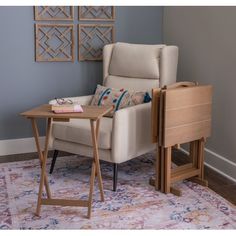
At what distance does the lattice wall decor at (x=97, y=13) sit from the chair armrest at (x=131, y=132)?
3.89ft

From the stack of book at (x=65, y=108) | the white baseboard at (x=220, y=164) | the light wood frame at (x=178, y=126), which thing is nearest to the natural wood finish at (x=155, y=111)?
the light wood frame at (x=178, y=126)

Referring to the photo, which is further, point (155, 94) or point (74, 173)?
point (74, 173)

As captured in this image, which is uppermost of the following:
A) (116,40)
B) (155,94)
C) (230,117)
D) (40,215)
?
(116,40)

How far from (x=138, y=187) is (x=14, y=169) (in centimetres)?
105

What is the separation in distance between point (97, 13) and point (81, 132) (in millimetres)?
1345

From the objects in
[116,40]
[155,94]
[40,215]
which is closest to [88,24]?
[116,40]

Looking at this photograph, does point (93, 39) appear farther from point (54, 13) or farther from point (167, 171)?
point (167, 171)

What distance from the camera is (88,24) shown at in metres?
3.68

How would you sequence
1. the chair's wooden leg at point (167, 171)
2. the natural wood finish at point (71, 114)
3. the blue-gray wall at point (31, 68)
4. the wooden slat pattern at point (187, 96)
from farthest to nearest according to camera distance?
the blue-gray wall at point (31, 68) < the chair's wooden leg at point (167, 171) < the wooden slat pattern at point (187, 96) < the natural wood finish at point (71, 114)

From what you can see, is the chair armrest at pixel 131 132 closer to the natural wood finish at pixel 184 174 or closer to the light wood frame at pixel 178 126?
the light wood frame at pixel 178 126

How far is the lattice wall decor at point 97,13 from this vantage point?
3.65m

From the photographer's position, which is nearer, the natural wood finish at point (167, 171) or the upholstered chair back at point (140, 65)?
the natural wood finish at point (167, 171)
